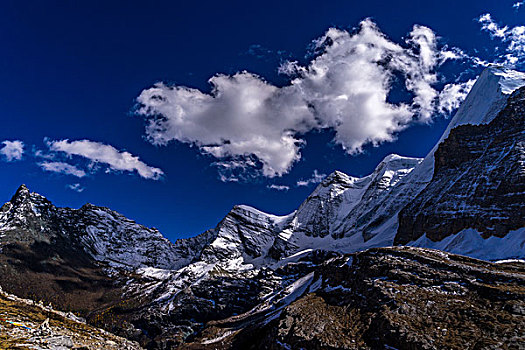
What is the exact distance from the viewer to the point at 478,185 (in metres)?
150

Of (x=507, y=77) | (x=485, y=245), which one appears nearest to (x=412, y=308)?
(x=485, y=245)

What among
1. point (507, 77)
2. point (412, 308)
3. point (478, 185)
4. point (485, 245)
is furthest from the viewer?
point (507, 77)

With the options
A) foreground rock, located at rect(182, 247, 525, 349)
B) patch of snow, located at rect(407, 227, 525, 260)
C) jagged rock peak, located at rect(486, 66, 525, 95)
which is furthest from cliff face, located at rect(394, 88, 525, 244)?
foreground rock, located at rect(182, 247, 525, 349)

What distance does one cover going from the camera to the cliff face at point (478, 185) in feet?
437

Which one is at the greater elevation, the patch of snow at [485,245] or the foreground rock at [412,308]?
the patch of snow at [485,245]

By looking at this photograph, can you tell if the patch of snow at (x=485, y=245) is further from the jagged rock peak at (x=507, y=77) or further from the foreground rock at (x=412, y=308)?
→ the jagged rock peak at (x=507, y=77)

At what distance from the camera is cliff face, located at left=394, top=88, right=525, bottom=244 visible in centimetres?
13312

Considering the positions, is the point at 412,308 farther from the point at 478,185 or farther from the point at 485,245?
the point at 478,185

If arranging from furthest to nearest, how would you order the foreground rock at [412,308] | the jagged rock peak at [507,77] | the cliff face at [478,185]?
the jagged rock peak at [507,77] < the cliff face at [478,185] < the foreground rock at [412,308]

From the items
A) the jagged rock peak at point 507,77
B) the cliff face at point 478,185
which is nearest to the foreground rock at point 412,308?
the cliff face at point 478,185

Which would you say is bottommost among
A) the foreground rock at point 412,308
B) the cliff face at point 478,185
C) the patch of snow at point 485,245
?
the foreground rock at point 412,308

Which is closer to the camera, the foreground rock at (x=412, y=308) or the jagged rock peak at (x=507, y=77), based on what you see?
the foreground rock at (x=412, y=308)

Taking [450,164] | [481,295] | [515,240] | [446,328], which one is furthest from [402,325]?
[450,164]

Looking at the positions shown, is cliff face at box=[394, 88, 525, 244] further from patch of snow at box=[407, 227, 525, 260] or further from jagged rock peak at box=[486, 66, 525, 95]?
jagged rock peak at box=[486, 66, 525, 95]
